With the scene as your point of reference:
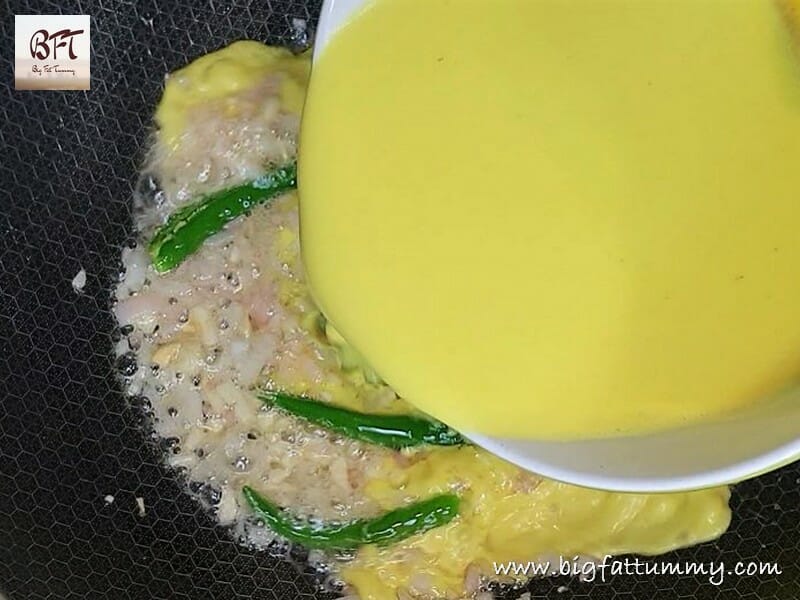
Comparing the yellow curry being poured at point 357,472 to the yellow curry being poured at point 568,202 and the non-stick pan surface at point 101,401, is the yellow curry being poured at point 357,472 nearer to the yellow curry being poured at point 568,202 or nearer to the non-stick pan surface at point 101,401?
the non-stick pan surface at point 101,401

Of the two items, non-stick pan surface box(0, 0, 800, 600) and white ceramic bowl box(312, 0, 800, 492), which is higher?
white ceramic bowl box(312, 0, 800, 492)

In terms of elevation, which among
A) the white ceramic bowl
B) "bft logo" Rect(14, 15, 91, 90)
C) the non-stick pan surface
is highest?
the white ceramic bowl

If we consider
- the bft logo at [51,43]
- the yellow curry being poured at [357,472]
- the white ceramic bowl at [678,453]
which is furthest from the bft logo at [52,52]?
the white ceramic bowl at [678,453]

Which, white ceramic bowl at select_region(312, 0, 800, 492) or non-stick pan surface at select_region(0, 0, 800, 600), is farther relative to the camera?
non-stick pan surface at select_region(0, 0, 800, 600)

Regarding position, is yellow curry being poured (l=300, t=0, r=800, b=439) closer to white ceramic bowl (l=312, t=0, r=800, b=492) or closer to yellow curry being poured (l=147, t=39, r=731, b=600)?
white ceramic bowl (l=312, t=0, r=800, b=492)

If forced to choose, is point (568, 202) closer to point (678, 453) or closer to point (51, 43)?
point (678, 453)

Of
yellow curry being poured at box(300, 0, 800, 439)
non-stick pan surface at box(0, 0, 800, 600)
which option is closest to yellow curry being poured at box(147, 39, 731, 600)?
non-stick pan surface at box(0, 0, 800, 600)
